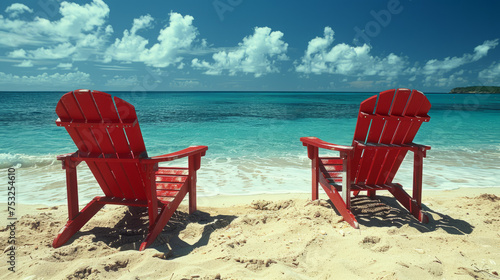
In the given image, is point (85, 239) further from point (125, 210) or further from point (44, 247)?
point (125, 210)

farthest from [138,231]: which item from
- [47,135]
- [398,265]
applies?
[47,135]

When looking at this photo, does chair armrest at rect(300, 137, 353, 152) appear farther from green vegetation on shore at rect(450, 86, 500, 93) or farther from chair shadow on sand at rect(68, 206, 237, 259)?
green vegetation on shore at rect(450, 86, 500, 93)

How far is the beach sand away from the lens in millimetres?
1996

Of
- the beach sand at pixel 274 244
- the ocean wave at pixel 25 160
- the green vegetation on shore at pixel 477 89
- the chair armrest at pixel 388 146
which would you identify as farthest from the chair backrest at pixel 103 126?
the green vegetation on shore at pixel 477 89

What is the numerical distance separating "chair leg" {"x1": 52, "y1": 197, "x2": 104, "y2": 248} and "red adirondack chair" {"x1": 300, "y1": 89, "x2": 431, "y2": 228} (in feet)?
7.56

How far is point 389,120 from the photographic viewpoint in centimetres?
288

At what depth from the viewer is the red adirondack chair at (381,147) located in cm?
283

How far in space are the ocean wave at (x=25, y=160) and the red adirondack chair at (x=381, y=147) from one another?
20.2 ft

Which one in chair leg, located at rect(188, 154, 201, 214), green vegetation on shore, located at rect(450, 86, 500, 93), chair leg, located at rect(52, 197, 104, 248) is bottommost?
chair leg, located at rect(52, 197, 104, 248)

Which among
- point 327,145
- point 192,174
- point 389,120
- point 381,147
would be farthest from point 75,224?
point 389,120

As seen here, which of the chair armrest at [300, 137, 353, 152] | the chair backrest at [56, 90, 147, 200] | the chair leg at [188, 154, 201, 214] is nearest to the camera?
the chair backrest at [56, 90, 147, 200]

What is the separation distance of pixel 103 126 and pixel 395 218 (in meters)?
2.90

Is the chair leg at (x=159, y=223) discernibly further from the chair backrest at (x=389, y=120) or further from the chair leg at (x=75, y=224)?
the chair backrest at (x=389, y=120)

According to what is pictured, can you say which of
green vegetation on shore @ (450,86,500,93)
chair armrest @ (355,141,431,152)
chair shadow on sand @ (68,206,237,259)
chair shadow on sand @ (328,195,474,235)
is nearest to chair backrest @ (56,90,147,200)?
chair shadow on sand @ (68,206,237,259)
